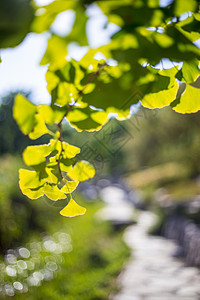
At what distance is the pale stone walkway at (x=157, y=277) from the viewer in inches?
145

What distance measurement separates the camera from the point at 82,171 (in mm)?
713

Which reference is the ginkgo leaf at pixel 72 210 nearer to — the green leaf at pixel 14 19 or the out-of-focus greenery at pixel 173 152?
the green leaf at pixel 14 19

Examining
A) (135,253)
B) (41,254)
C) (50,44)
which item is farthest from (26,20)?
(135,253)

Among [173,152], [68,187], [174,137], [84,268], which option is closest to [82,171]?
[68,187]

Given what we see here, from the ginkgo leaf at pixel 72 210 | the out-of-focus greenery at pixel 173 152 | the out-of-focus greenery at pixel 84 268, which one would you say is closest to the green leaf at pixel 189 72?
the ginkgo leaf at pixel 72 210

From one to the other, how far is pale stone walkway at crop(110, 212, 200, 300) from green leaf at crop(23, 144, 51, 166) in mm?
3477

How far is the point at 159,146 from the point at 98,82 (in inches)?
822

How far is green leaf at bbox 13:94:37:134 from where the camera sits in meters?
0.50

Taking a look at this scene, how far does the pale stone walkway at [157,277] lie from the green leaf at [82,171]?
336 cm

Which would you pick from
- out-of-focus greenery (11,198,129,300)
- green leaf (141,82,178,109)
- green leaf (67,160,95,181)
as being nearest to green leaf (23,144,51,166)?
green leaf (67,160,95,181)

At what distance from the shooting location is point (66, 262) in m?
4.07

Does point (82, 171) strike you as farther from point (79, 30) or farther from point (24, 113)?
point (79, 30)

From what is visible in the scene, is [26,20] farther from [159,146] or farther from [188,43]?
[159,146]

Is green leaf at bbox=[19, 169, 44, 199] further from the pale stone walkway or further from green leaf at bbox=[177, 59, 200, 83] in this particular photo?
the pale stone walkway
